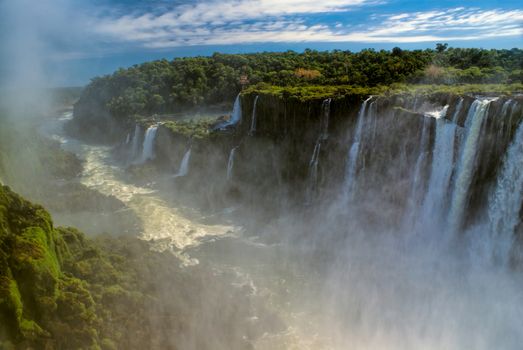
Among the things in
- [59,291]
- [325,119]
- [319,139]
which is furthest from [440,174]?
[59,291]

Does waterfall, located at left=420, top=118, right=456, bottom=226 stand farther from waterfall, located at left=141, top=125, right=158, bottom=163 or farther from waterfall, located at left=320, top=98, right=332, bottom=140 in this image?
waterfall, located at left=141, top=125, right=158, bottom=163

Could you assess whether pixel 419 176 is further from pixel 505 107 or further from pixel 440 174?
pixel 505 107

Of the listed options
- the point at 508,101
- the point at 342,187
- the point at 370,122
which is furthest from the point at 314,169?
the point at 508,101

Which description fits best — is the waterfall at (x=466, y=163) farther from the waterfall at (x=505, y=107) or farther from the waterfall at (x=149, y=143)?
the waterfall at (x=149, y=143)

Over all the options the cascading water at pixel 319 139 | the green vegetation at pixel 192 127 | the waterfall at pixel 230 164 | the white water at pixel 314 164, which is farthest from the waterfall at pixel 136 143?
the cascading water at pixel 319 139

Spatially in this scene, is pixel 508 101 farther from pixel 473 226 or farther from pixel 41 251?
pixel 41 251

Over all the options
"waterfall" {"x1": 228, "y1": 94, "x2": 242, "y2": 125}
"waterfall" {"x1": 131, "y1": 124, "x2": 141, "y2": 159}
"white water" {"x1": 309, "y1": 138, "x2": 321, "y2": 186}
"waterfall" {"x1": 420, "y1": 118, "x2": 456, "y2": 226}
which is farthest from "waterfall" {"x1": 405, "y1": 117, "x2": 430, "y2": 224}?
"waterfall" {"x1": 131, "y1": 124, "x2": 141, "y2": 159}
